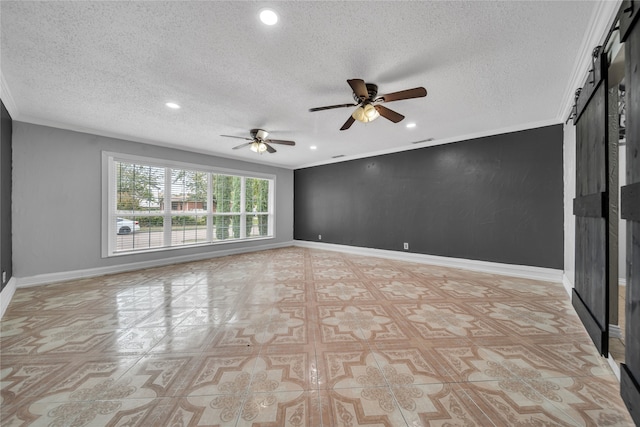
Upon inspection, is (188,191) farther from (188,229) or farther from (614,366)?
(614,366)

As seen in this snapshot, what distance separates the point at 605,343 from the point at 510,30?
2568 millimetres

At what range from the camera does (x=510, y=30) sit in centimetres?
192

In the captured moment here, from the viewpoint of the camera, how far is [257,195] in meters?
7.05

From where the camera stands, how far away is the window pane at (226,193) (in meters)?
6.05

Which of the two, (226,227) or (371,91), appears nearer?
(371,91)

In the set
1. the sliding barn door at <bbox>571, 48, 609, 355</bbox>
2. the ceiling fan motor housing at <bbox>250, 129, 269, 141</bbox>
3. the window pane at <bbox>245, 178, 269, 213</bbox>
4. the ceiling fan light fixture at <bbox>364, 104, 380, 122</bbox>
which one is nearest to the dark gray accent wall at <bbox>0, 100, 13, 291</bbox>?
the ceiling fan motor housing at <bbox>250, 129, 269, 141</bbox>

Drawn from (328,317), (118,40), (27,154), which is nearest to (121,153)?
(27,154)

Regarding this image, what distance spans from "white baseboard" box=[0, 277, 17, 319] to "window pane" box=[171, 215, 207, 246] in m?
2.21

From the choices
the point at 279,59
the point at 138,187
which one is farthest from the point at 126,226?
the point at 279,59

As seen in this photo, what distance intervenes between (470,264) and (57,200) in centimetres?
735

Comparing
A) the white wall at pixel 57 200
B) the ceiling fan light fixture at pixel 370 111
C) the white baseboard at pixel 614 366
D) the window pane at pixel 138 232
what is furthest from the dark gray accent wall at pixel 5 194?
the white baseboard at pixel 614 366

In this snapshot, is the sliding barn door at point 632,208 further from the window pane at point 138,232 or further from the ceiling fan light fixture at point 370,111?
the window pane at point 138,232

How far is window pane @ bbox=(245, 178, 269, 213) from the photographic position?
22.4ft

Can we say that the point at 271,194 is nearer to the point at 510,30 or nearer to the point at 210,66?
the point at 210,66
